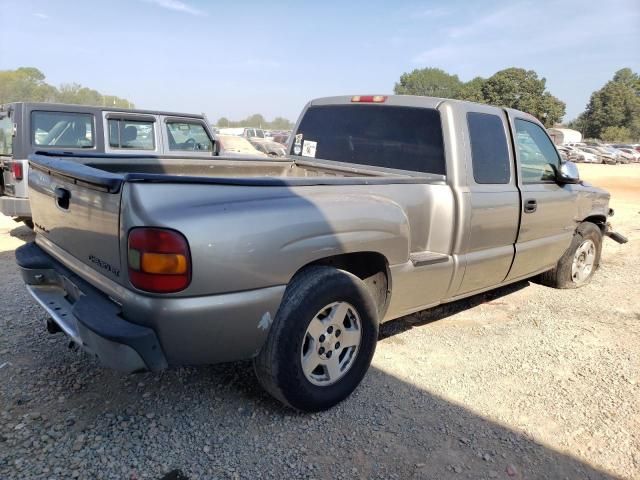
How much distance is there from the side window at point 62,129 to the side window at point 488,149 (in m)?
5.67

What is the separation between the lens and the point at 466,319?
4426 mm

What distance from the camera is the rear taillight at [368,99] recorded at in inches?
157

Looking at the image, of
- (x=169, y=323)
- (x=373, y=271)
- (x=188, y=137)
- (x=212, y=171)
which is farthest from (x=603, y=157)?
(x=169, y=323)

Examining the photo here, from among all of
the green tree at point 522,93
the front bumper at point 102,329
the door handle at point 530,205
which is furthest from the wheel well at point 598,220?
the green tree at point 522,93

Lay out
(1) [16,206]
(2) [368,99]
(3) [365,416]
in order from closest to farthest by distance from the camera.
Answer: (3) [365,416]
(2) [368,99]
(1) [16,206]

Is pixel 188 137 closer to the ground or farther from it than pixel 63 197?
farther from it

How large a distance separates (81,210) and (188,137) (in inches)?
244

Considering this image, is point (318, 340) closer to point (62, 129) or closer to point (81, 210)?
point (81, 210)

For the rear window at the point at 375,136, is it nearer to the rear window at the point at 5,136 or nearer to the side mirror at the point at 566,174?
the side mirror at the point at 566,174

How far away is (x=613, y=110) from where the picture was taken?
3401 inches

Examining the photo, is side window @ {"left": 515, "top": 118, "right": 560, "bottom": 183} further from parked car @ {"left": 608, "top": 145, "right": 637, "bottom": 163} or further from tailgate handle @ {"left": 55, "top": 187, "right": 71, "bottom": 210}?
parked car @ {"left": 608, "top": 145, "right": 637, "bottom": 163}

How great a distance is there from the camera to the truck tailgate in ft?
7.52

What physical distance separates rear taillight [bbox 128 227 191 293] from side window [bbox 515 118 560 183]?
10.3ft

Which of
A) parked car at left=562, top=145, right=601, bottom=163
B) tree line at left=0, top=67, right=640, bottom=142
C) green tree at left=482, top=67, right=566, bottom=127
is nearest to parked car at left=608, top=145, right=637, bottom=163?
parked car at left=562, top=145, right=601, bottom=163
